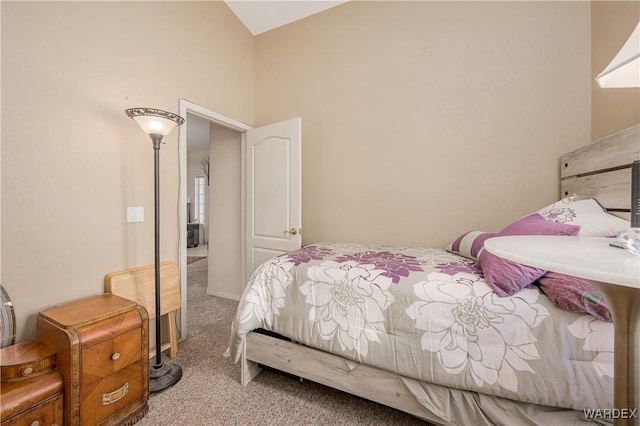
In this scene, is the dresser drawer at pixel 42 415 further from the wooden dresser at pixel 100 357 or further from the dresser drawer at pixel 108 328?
the dresser drawer at pixel 108 328

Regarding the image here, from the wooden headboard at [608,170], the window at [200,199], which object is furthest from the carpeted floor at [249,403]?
the window at [200,199]

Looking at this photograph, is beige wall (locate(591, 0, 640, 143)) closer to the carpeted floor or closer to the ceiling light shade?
the ceiling light shade

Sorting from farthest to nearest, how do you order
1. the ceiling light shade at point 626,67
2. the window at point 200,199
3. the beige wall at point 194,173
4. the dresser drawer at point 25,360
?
the window at point 200,199, the beige wall at point 194,173, the dresser drawer at point 25,360, the ceiling light shade at point 626,67

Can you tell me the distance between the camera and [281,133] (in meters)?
2.65

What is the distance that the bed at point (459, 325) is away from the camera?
967mm

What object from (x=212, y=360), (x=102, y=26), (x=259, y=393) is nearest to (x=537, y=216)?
(x=259, y=393)

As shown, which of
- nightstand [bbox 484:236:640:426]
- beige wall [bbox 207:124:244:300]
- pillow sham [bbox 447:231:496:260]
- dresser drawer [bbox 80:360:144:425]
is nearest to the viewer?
nightstand [bbox 484:236:640:426]

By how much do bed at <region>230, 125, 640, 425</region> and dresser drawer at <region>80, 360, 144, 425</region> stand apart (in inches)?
20.8

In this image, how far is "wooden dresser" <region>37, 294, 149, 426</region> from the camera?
3.73ft

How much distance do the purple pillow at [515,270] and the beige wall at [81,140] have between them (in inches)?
91.5

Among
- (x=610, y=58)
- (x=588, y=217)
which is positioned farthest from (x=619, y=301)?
(x=610, y=58)

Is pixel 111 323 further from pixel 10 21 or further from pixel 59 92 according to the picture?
pixel 10 21

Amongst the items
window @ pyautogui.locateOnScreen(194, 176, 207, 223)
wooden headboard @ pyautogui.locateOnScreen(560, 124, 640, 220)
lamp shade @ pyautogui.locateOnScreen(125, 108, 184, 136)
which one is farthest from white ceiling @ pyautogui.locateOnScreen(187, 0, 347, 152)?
window @ pyautogui.locateOnScreen(194, 176, 207, 223)

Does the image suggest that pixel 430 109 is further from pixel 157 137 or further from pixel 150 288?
pixel 150 288
